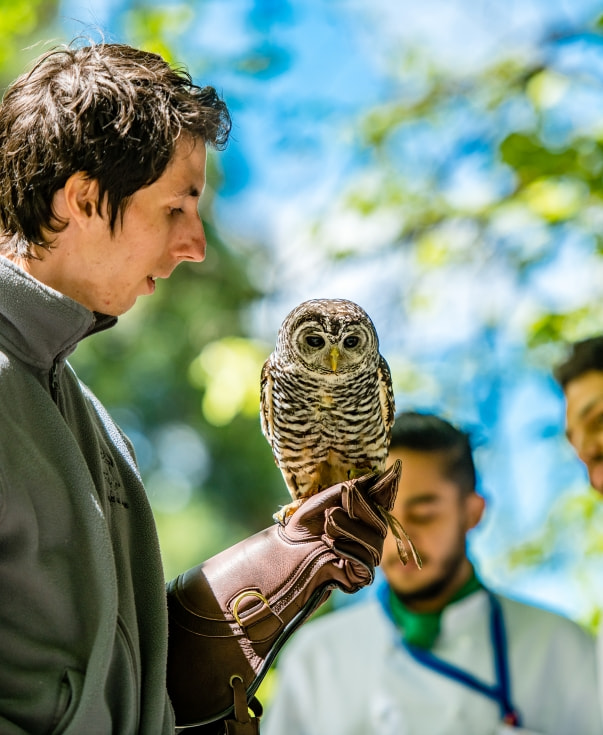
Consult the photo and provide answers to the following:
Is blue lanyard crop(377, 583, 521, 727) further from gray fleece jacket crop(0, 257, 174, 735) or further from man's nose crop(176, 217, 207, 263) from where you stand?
man's nose crop(176, 217, 207, 263)

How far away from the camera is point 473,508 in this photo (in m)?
2.70

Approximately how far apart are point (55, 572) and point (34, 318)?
29 centimetres

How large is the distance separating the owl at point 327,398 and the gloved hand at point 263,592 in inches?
11.8

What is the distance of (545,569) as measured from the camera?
3488mm

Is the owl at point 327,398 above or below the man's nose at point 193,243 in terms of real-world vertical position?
below

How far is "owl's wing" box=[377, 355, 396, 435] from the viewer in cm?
174

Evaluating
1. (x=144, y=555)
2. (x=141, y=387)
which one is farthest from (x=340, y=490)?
(x=141, y=387)

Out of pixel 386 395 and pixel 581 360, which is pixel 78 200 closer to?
pixel 386 395

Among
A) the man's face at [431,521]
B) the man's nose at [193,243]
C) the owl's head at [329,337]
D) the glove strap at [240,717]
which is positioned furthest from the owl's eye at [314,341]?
the man's face at [431,521]

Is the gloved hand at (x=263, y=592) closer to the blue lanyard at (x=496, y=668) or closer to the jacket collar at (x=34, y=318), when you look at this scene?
the jacket collar at (x=34, y=318)

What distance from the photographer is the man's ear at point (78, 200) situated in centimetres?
109

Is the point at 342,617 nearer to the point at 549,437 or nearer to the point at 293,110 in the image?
the point at 549,437

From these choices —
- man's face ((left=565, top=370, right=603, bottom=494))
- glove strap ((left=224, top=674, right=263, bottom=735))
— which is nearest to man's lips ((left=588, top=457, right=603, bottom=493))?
man's face ((left=565, top=370, right=603, bottom=494))

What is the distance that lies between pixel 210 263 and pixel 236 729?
3424 millimetres
